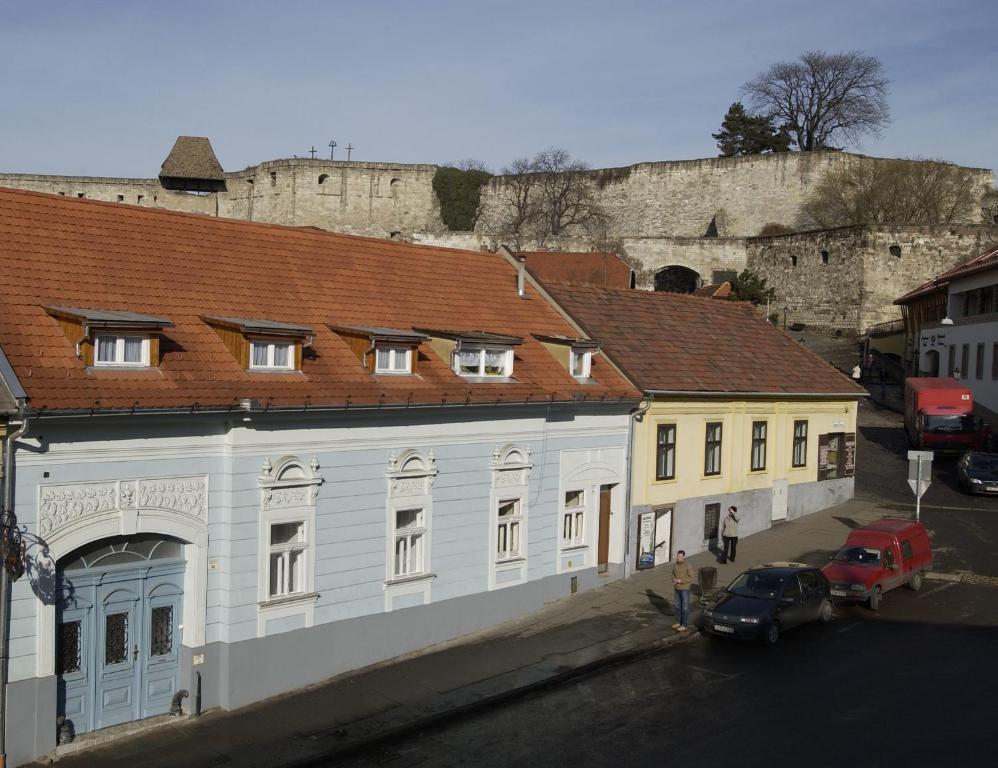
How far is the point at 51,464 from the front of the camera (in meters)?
12.2

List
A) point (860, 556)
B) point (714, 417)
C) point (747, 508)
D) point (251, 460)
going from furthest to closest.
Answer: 1. point (747, 508)
2. point (714, 417)
3. point (860, 556)
4. point (251, 460)

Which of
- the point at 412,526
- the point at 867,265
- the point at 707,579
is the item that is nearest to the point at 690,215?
the point at 867,265

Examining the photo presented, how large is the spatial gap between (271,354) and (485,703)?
18.4ft

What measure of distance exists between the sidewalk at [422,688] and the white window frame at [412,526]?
40.7 inches

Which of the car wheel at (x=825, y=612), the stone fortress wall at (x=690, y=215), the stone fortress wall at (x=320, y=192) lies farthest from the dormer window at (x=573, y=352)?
the stone fortress wall at (x=320, y=192)

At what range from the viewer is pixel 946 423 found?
33.4 metres

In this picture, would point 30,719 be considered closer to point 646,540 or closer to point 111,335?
point 111,335

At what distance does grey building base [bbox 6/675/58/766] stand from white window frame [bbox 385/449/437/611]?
5.26 metres

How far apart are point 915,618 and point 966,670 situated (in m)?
3.20

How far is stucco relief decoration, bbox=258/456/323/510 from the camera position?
14328 millimetres

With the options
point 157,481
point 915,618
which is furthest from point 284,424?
point 915,618

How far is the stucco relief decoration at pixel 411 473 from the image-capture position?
1614 cm

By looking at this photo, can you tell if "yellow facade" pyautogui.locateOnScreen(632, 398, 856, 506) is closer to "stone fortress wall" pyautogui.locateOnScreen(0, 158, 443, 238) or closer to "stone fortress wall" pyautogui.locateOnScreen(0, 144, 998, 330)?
"stone fortress wall" pyautogui.locateOnScreen(0, 144, 998, 330)

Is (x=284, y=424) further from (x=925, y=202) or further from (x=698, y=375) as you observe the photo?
(x=925, y=202)
